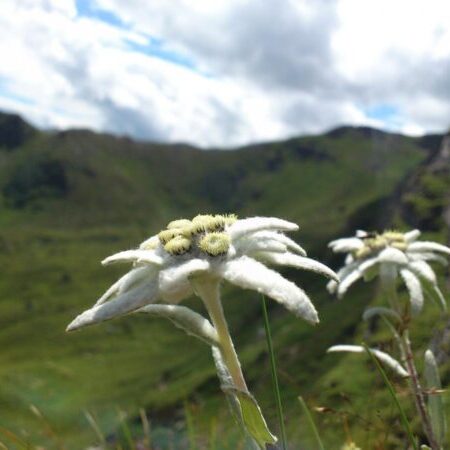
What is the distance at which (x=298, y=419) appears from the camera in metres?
55.8

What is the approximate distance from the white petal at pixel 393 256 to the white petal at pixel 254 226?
9.72ft

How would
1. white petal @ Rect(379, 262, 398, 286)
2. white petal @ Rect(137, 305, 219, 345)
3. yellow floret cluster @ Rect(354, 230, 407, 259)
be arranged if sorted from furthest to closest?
yellow floret cluster @ Rect(354, 230, 407, 259)
white petal @ Rect(379, 262, 398, 286)
white petal @ Rect(137, 305, 219, 345)

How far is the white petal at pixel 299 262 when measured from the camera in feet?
12.7

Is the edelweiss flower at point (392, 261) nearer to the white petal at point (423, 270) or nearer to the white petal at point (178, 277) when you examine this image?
the white petal at point (423, 270)

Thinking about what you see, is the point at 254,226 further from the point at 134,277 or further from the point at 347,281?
the point at 347,281

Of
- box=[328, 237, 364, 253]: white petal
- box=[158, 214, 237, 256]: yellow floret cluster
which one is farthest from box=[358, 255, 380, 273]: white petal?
box=[158, 214, 237, 256]: yellow floret cluster

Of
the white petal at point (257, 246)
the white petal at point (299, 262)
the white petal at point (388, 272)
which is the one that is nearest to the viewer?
the white petal at point (299, 262)

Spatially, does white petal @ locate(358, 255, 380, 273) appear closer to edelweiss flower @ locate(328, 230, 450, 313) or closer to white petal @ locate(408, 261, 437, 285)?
edelweiss flower @ locate(328, 230, 450, 313)

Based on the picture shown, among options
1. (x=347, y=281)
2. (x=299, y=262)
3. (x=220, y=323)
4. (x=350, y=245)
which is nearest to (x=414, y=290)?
(x=347, y=281)

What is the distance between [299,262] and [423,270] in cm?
346

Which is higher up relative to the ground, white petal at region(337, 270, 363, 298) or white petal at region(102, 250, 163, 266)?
white petal at region(337, 270, 363, 298)

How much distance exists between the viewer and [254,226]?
4234 mm

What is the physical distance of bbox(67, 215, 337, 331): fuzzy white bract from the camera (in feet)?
12.1

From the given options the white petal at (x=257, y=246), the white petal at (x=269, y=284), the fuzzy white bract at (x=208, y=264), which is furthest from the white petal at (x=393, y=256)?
the white petal at (x=269, y=284)
